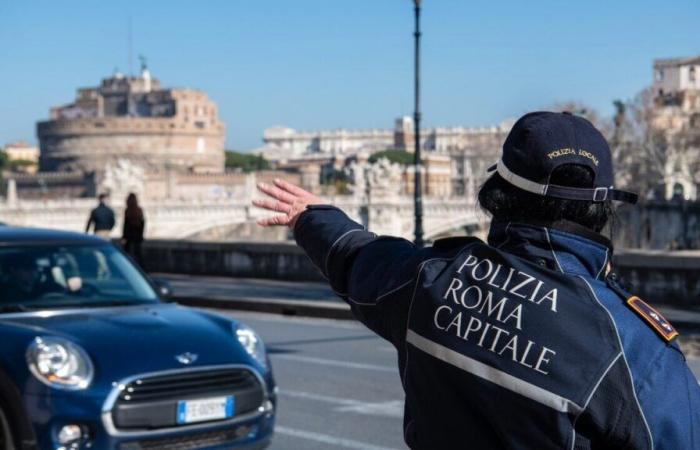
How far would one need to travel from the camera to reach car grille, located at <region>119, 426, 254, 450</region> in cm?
571

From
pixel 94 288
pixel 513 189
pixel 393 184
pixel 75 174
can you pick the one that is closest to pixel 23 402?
pixel 94 288

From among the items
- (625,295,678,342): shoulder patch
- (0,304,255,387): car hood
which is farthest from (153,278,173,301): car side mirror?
(625,295,678,342): shoulder patch

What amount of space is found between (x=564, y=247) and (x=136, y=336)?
4085 mm

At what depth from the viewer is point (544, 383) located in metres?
2.13

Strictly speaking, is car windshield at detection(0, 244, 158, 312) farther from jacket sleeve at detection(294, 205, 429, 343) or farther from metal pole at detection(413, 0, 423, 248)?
metal pole at detection(413, 0, 423, 248)

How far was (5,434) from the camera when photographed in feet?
18.5

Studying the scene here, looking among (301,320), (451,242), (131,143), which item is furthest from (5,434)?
(131,143)

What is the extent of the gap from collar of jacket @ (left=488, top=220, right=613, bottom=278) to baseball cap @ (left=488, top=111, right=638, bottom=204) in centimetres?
6

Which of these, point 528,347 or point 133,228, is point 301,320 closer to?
point 133,228

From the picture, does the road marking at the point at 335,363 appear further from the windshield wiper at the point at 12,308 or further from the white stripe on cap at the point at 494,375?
the white stripe on cap at the point at 494,375

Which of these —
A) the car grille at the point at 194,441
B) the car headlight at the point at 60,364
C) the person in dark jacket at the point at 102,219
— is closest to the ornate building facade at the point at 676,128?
the person in dark jacket at the point at 102,219

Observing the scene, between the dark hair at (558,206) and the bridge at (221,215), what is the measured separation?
7336cm

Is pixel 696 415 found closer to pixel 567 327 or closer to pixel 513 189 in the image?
pixel 567 327

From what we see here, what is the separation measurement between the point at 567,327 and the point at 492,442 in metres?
0.26
